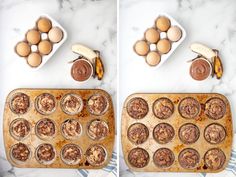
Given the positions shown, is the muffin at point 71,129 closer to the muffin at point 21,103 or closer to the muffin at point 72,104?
the muffin at point 72,104

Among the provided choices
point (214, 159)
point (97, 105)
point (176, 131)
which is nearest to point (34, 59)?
point (97, 105)

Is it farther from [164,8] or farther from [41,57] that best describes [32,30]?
[164,8]

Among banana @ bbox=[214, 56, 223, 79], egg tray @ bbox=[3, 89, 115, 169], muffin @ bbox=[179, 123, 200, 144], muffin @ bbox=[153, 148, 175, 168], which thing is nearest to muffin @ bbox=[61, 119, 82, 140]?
egg tray @ bbox=[3, 89, 115, 169]

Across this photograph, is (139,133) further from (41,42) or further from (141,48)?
(41,42)

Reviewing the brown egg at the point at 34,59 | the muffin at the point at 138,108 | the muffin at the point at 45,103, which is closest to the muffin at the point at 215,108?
the muffin at the point at 138,108

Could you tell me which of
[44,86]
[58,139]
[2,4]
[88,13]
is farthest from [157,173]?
[2,4]
